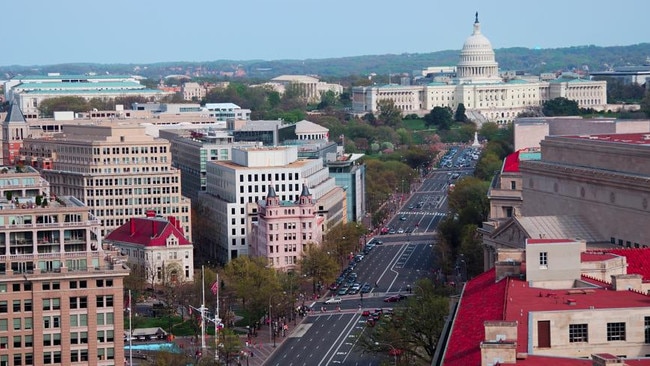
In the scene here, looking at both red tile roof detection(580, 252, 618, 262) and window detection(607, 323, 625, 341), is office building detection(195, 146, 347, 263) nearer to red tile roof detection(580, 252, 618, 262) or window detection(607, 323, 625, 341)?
red tile roof detection(580, 252, 618, 262)

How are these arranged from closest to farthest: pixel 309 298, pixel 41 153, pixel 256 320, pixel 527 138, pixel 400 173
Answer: pixel 256 320
pixel 309 298
pixel 527 138
pixel 41 153
pixel 400 173

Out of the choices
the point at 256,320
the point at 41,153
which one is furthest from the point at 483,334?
the point at 41,153

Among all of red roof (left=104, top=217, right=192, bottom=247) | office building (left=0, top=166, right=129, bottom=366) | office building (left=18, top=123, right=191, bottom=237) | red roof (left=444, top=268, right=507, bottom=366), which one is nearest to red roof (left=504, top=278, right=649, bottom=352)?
red roof (left=444, top=268, right=507, bottom=366)

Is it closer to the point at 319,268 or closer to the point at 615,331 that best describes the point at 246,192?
the point at 319,268

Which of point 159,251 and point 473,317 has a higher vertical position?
point 473,317

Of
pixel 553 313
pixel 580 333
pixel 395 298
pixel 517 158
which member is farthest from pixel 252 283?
pixel 580 333

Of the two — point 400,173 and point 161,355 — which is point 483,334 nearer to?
point 161,355

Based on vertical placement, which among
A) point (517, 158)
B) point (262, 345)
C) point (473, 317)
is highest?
point (517, 158)

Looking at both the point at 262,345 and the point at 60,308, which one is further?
the point at 262,345
